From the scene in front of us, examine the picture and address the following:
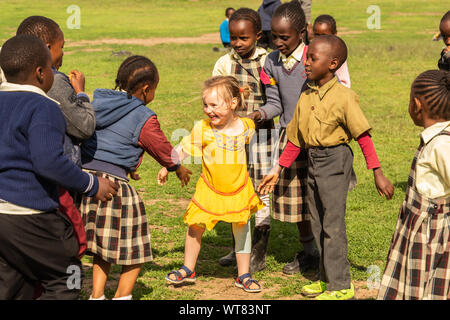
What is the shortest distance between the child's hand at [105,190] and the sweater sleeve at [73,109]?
32 cm

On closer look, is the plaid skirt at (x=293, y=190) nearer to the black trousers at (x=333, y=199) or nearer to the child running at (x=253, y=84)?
the child running at (x=253, y=84)

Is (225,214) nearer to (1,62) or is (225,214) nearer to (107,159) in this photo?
(107,159)

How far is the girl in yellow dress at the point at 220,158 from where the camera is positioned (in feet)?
15.8

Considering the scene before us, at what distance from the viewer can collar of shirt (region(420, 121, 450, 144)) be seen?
3676 mm

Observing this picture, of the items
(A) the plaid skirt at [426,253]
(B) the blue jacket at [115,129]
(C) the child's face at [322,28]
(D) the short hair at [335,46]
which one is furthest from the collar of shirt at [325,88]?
(C) the child's face at [322,28]

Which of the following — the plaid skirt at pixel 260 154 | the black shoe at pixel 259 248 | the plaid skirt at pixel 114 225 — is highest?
the plaid skirt at pixel 260 154

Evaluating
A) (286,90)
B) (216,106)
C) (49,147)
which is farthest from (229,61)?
(49,147)

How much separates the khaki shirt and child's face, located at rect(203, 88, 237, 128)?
0.57 meters

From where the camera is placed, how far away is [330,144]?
4.56m

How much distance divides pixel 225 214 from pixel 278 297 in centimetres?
82

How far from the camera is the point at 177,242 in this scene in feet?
20.7

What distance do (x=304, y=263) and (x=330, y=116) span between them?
164 centimetres

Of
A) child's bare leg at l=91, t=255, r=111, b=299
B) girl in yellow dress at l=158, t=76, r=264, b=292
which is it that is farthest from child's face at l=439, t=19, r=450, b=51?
child's bare leg at l=91, t=255, r=111, b=299
